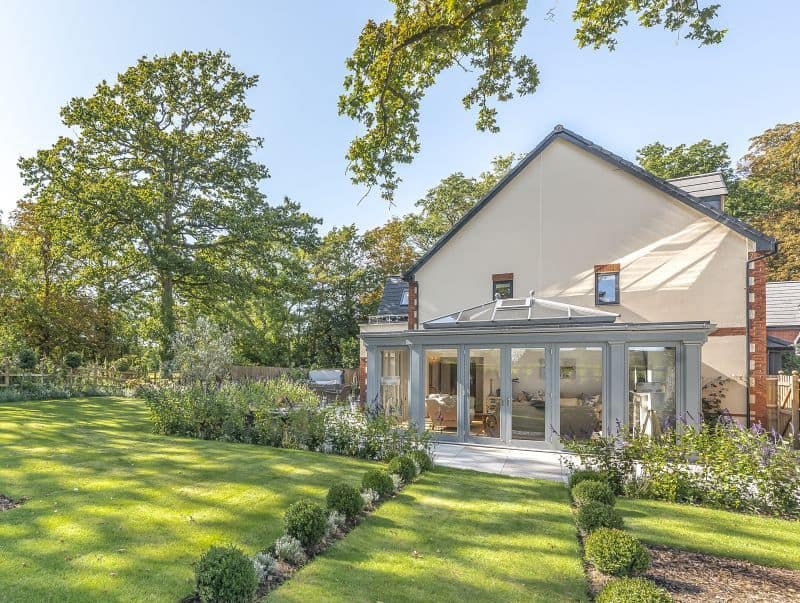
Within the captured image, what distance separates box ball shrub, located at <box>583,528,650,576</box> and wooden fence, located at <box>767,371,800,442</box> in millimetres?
9377

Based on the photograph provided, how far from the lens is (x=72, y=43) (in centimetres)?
1188

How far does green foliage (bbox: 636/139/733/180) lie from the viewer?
89.1 feet

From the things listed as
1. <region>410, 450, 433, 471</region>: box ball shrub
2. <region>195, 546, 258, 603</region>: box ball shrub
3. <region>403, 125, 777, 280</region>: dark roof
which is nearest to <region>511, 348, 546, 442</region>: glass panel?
<region>410, 450, 433, 471</region>: box ball shrub

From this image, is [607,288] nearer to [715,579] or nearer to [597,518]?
[597,518]

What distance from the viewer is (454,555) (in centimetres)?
464

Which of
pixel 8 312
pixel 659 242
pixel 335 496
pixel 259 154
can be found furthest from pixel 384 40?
pixel 8 312

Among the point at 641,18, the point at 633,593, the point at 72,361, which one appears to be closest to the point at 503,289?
the point at 641,18

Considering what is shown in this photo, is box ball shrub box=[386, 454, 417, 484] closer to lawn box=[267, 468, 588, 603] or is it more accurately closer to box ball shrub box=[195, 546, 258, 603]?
lawn box=[267, 468, 588, 603]

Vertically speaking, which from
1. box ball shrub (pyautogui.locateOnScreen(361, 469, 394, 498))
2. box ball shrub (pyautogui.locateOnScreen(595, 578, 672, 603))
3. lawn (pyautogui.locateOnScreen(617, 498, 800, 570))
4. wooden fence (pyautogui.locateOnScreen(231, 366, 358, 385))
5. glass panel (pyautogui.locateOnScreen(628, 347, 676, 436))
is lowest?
wooden fence (pyautogui.locateOnScreen(231, 366, 358, 385))

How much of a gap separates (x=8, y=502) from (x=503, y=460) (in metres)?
8.30

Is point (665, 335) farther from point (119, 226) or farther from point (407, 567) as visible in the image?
point (119, 226)

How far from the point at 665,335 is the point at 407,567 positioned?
7998 mm

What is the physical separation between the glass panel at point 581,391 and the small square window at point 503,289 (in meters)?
4.42

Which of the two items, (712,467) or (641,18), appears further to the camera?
(641,18)
